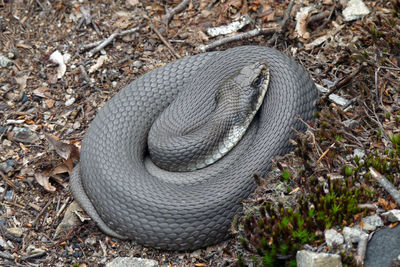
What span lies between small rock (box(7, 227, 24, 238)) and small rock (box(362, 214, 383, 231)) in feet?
13.8

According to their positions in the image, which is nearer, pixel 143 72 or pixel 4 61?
pixel 143 72

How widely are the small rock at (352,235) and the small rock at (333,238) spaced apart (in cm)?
5

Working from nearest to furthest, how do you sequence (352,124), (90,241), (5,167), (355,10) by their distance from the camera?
(352,124), (90,241), (5,167), (355,10)

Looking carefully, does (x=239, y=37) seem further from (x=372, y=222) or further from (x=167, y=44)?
(x=372, y=222)

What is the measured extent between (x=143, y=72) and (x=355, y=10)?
3523 mm

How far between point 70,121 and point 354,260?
492cm

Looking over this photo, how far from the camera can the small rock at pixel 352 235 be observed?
171 inches

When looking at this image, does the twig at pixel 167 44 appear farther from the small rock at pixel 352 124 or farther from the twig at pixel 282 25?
the small rock at pixel 352 124

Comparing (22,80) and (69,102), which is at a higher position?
(22,80)

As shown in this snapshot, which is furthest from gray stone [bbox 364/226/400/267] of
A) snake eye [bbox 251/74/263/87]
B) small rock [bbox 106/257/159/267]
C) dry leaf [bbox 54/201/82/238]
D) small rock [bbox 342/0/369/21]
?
small rock [bbox 342/0/369/21]

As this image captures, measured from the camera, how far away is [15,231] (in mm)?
6082

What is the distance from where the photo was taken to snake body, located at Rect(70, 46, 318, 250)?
568 centimetres

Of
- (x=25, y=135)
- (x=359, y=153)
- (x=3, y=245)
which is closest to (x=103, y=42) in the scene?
(x=25, y=135)

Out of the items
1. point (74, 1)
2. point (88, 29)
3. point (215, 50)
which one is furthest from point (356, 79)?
point (74, 1)
